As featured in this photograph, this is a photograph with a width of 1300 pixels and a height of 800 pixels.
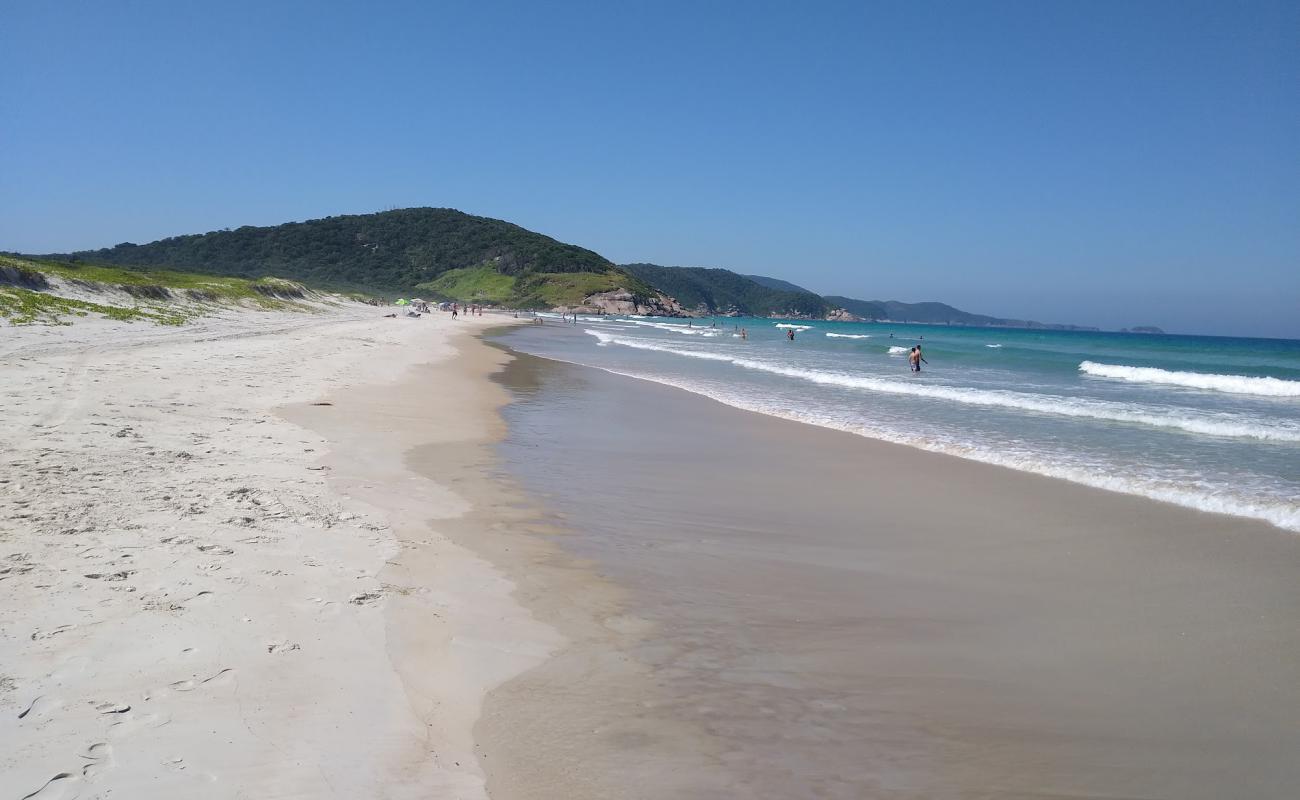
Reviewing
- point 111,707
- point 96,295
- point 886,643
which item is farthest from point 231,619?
point 96,295

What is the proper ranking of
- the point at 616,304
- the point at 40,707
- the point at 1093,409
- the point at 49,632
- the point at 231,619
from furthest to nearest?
1. the point at 616,304
2. the point at 1093,409
3. the point at 231,619
4. the point at 49,632
5. the point at 40,707

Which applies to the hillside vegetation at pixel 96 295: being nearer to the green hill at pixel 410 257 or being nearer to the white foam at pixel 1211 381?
the white foam at pixel 1211 381

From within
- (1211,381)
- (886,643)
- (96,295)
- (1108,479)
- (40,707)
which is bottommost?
(886,643)

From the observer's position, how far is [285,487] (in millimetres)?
6957

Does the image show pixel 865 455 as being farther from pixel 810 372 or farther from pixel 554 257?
pixel 554 257

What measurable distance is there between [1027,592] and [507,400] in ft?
41.3

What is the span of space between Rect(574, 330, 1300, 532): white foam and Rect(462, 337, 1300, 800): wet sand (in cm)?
50

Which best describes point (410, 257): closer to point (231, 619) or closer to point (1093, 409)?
point (1093, 409)

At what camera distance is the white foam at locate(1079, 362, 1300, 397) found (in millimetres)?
26219

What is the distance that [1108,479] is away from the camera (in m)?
9.98

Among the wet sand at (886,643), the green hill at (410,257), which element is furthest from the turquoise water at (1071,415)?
the green hill at (410,257)

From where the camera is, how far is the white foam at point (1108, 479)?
8.31 m

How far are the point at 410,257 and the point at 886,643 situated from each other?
16820cm

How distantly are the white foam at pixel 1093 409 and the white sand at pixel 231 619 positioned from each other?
1552 centimetres
